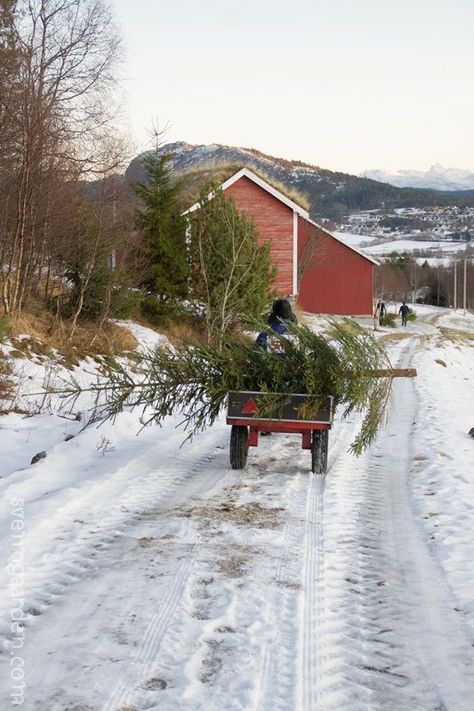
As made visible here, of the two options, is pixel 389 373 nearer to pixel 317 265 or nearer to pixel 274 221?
pixel 274 221

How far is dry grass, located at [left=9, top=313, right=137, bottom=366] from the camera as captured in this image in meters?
14.6

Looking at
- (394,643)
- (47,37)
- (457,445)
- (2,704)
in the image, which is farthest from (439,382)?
(2,704)

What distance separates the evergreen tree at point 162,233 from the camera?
21.9 m

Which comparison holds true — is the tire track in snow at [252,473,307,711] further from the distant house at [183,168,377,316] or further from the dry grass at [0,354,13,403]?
the distant house at [183,168,377,316]

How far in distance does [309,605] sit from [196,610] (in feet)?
2.41

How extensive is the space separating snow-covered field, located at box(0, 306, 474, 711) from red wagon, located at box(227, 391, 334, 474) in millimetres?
298

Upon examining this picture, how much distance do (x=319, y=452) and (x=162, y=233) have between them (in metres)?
14.9

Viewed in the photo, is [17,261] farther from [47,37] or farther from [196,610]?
[196,610]

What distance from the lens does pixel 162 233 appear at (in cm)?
2202

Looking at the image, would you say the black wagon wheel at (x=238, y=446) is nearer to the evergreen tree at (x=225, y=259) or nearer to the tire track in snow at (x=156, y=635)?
the tire track in snow at (x=156, y=635)

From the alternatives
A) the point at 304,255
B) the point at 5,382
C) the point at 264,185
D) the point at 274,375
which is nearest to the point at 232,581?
the point at 274,375

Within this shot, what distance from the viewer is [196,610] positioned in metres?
4.51

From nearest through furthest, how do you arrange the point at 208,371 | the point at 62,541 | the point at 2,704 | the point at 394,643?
the point at 2,704
the point at 394,643
the point at 62,541
the point at 208,371

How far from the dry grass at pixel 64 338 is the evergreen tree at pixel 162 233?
11.0ft
